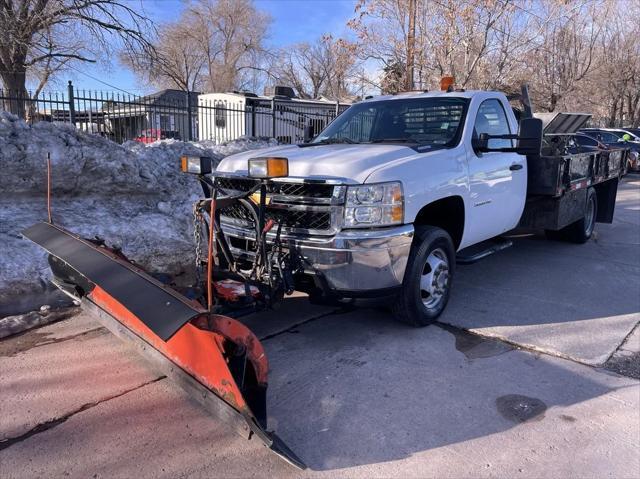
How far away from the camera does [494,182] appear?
5.34 meters

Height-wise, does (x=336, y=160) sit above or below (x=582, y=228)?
above

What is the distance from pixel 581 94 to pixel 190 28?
3424cm

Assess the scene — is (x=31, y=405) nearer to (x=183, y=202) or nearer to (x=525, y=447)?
(x=525, y=447)

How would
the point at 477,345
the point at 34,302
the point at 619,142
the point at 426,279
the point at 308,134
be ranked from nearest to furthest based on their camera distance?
the point at 477,345
the point at 426,279
the point at 34,302
the point at 308,134
the point at 619,142

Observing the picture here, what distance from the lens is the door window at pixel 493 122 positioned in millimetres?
5309

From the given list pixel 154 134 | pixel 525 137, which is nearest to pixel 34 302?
pixel 525 137

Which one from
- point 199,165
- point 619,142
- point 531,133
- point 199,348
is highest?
point 619,142

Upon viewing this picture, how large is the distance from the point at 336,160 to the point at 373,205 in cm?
48

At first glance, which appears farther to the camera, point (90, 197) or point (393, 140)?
point (90, 197)

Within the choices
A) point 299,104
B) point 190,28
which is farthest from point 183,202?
point 190,28

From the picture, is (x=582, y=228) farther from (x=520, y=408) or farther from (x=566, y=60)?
(x=566, y=60)

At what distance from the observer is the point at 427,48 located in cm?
1870

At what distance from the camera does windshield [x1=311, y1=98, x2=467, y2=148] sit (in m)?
5.06

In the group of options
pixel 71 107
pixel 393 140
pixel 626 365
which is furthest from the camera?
pixel 71 107
